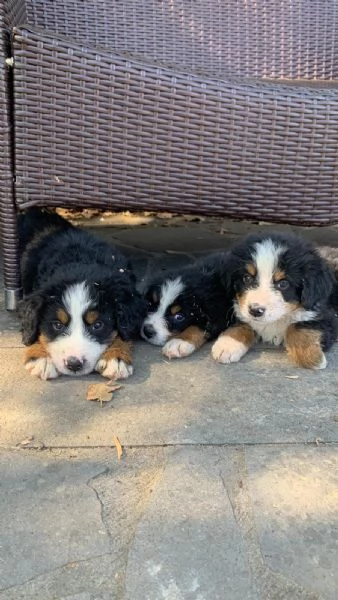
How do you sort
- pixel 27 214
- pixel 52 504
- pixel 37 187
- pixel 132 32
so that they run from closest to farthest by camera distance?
1. pixel 52 504
2. pixel 37 187
3. pixel 27 214
4. pixel 132 32

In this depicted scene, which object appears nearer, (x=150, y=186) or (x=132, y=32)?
(x=150, y=186)

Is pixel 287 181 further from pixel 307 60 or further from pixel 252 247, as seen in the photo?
pixel 307 60

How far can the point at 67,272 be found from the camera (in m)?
3.04

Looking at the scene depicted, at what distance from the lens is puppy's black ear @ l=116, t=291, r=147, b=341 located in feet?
9.71

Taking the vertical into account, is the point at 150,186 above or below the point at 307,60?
below

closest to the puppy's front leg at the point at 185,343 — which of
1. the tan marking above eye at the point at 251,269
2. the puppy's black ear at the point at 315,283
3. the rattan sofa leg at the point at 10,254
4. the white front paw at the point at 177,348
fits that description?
the white front paw at the point at 177,348

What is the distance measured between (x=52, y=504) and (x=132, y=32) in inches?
140

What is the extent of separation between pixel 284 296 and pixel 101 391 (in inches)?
38.3

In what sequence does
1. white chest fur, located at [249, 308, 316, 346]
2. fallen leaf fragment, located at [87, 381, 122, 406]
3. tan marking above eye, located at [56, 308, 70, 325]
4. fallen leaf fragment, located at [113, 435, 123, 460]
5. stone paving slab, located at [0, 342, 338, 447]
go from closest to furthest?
1. fallen leaf fragment, located at [113, 435, 123, 460]
2. stone paving slab, located at [0, 342, 338, 447]
3. fallen leaf fragment, located at [87, 381, 122, 406]
4. tan marking above eye, located at [56, 308, 70, 325]
5. white chest fur, located at [249, 308, 316, 346]

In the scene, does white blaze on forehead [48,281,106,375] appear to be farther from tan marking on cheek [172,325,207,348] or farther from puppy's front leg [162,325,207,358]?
tan marking on cheek [172,325,207,348]

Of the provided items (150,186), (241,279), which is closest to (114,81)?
(150,186)

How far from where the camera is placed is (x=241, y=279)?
3.03 metres

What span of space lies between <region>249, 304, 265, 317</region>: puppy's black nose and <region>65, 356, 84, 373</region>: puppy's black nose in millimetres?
809

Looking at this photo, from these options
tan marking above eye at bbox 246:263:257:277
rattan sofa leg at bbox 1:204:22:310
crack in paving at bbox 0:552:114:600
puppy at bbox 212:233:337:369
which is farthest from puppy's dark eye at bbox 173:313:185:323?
crack in paving at bbox 0:552:114:600
